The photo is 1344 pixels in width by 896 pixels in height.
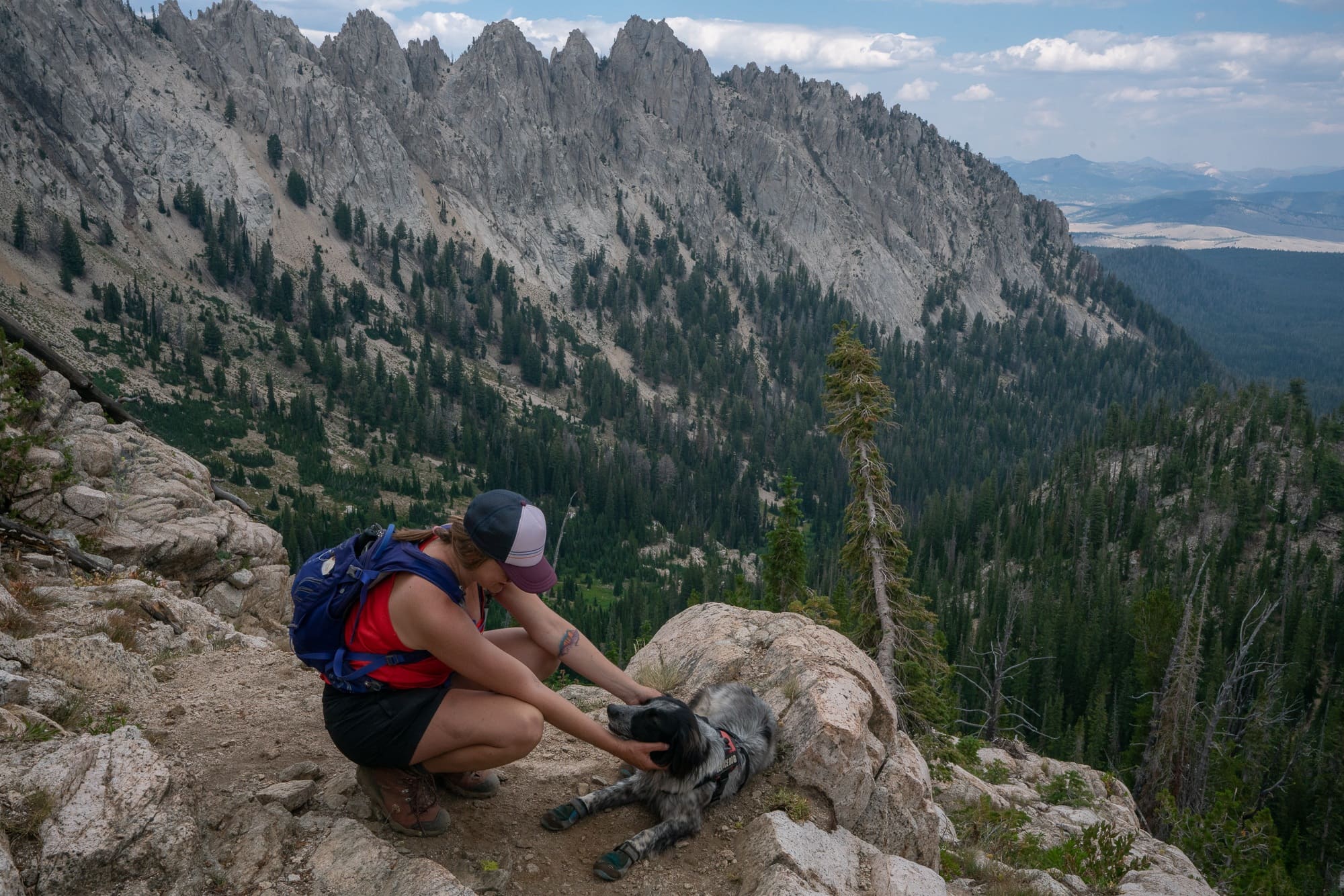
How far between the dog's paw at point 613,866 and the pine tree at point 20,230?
125119mm

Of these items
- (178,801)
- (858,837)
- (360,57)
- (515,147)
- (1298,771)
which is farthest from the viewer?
(515,147)

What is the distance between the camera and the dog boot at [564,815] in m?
6.50

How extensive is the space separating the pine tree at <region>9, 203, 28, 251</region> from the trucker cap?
409ft

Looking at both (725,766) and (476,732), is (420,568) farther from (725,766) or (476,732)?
(725,766)

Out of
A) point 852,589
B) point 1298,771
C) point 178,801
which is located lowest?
point 1298,771

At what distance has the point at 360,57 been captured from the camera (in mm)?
159375

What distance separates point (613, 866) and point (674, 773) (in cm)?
85

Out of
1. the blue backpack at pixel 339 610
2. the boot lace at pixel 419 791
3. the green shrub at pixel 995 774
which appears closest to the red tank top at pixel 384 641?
the blue backpack at pixel 339 610

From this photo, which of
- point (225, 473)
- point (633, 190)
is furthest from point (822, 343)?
point (225, 473)

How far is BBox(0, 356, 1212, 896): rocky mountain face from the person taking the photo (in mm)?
5234

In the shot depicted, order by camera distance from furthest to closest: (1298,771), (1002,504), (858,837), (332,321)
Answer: (332,321), (1002,504), (1298,771), (858,837)

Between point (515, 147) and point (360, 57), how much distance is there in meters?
33.2

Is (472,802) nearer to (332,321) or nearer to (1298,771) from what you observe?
(1298,771)

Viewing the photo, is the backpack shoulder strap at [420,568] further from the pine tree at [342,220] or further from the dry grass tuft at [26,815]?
the pine tree at [342,220]
